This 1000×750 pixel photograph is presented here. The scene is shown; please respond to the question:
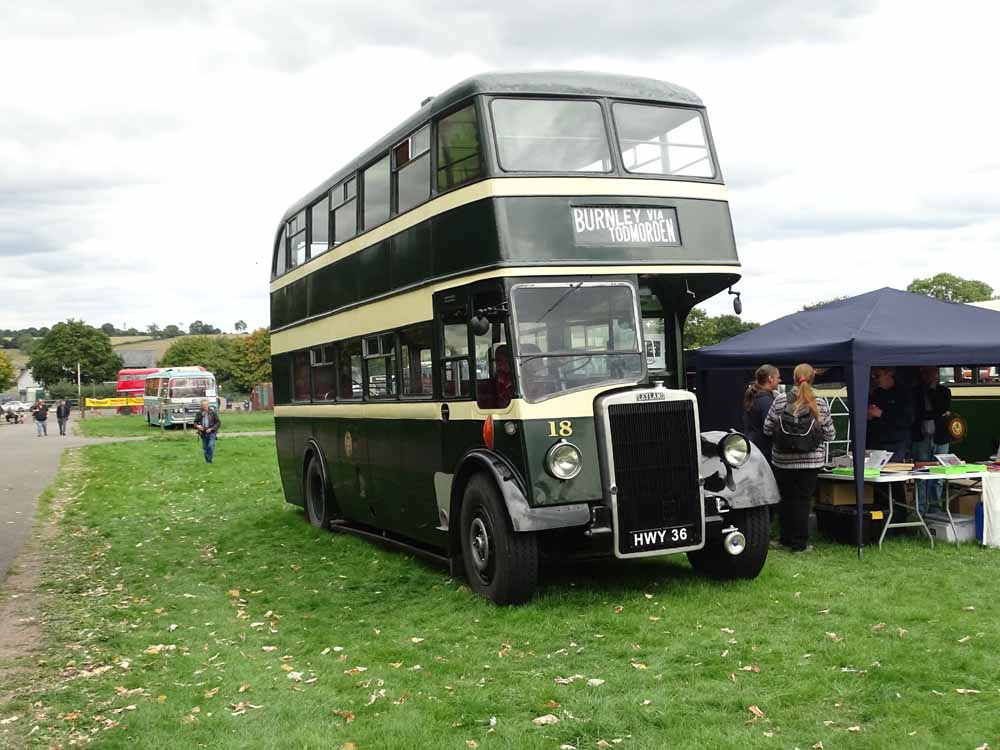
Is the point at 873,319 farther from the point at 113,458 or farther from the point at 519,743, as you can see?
the point at 113,458

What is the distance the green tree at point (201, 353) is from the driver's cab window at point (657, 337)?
111 meters

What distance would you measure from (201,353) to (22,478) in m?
106

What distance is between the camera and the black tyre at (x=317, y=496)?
14.4 meters

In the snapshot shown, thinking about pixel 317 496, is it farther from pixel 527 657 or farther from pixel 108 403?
pixel 108 403

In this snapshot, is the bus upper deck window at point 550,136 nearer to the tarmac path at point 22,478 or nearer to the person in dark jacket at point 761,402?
the person in dark jacket at point 761,402

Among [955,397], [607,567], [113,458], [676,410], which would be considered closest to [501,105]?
[676,410]

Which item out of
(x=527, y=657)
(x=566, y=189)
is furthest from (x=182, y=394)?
(x=527, y=657)

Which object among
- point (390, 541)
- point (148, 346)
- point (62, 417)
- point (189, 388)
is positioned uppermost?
point (148, 346)

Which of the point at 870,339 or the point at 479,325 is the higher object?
the point at 479,325

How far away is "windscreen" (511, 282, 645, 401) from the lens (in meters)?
8.73

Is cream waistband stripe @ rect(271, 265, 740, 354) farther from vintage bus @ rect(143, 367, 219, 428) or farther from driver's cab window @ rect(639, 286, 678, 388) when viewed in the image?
Result: vintage bus @ rect(143, 367, 219, 428)

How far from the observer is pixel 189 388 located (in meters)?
48.6

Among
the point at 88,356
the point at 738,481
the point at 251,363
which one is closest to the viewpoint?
the point at 738,481

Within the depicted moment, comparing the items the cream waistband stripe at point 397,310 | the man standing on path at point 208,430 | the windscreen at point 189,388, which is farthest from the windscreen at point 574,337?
the windscreen at point 189,388
